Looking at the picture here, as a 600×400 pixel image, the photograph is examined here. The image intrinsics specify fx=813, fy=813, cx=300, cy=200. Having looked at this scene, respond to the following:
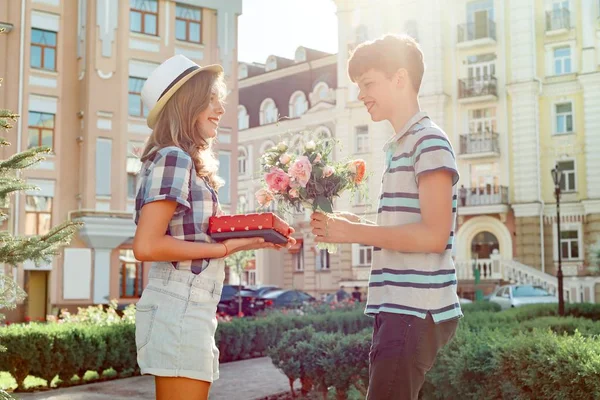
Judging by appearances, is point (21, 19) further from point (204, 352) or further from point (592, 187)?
point (204, 352)

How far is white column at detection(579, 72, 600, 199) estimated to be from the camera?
125 feet

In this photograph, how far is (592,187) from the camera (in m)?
38.0

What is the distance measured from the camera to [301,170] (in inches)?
150

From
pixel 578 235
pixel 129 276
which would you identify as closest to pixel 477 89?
pixel 578 235

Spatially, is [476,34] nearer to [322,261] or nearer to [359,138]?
[359,138]

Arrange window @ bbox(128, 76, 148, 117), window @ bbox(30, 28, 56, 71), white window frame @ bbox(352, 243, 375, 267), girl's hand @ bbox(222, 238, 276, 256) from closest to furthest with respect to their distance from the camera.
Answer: girl's hand @ bbox(222, 238, 276, 256)
window @ bbox(30, 28, 56, 71)
window @ bbox(128, 76, 148, 117)
white window frame @ bbox(352, 243, 375, 267)

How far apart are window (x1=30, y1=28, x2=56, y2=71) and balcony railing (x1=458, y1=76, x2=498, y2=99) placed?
20.3 metres

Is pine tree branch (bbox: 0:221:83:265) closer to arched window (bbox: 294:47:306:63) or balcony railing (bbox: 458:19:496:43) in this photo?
balcony railing (bbox: 458:19:496:43)

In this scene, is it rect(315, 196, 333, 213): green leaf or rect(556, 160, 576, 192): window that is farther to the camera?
rect(556, 160, 576, 192): window

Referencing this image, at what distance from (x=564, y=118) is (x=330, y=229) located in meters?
38.1

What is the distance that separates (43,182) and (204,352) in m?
27.9

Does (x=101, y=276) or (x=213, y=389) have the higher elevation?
(x=101, y=276)

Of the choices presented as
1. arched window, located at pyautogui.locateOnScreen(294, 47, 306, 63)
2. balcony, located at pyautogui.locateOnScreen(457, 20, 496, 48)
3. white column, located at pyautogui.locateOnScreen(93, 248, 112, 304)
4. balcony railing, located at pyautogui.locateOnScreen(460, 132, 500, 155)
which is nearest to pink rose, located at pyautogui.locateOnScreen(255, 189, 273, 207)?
white column, located at pyautogui.locateOnScreen(93, 248, 112, 304)

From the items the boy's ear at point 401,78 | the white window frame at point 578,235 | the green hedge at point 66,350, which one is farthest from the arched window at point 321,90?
the boy's ear at point 401,78
